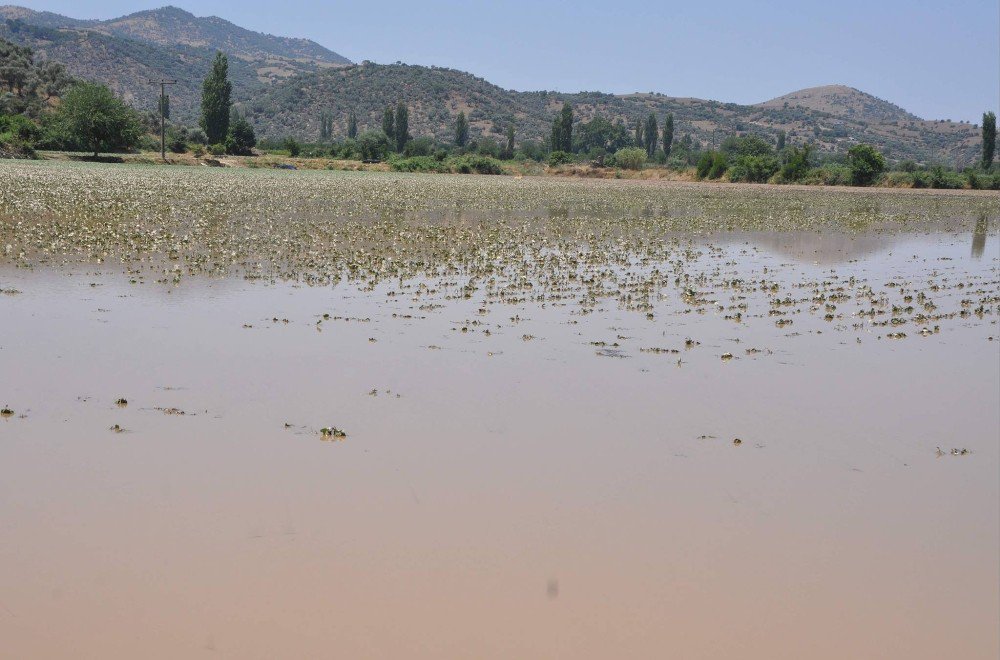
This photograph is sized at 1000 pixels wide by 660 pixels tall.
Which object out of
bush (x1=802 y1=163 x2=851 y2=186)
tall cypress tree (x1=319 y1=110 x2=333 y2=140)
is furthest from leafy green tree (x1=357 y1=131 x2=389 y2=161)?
bush (x1=802 y1=163 x2=851 y2=186)

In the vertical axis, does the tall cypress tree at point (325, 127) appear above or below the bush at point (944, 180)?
above

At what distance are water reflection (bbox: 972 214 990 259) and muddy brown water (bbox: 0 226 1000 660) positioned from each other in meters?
16.0

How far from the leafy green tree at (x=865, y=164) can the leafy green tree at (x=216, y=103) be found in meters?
57.5

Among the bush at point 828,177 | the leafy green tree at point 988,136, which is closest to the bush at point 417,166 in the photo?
the bush at point 828,177

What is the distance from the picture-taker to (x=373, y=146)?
112062 mm

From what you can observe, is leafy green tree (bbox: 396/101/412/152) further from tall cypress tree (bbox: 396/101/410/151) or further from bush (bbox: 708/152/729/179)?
bush (bbox: 708/152/729/179)

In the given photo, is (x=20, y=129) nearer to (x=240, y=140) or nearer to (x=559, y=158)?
(x=240, y=140)

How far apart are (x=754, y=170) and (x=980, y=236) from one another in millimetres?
59409

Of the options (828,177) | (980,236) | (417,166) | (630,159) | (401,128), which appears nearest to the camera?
(980,236)

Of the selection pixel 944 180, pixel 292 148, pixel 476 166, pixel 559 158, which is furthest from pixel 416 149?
pixel 944 180

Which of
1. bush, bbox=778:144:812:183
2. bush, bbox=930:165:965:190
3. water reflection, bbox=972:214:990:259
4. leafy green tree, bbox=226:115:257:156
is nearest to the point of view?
water reflection, bbox=972:214:990:259

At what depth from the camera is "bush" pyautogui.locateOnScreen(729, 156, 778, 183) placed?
8994cm

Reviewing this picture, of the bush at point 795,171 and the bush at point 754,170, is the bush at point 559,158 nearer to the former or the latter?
the bush at point 754,170

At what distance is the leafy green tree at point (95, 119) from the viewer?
75.1 meters
